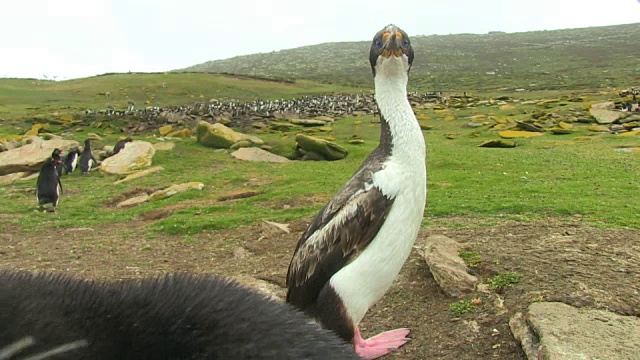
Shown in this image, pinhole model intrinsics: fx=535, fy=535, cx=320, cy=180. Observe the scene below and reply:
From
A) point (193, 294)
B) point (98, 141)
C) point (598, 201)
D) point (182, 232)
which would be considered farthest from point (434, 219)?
point (98, 141)

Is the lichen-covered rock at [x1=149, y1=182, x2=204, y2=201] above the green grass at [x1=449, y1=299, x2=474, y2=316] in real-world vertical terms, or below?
below

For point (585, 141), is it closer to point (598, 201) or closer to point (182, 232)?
point (598, 201)

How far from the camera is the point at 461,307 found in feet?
15.4

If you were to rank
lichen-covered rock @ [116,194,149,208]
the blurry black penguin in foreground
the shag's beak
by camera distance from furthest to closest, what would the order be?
lichen-covered rock @ [116,194,149,208] < the shag's beak < the blurry black penguin in foreground

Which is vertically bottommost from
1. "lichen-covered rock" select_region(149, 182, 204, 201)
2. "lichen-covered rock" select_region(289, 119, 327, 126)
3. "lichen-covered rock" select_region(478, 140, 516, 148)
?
"lichen-covered rock" select_region(478, 140, 516, 148)

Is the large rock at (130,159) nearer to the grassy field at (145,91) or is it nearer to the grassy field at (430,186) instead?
the grassy field at (430,186)

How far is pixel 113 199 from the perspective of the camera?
13.7 meters

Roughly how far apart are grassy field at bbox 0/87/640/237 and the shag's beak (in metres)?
4.03

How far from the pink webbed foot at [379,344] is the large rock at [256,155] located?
13.5 meters

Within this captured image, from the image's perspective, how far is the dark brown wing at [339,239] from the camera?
3.97m

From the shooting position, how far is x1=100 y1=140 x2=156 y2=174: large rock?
17109 millimetres

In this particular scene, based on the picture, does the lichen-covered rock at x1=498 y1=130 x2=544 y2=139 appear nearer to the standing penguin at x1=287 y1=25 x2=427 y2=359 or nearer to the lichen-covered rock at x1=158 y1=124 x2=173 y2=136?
the lichen-covered rock at x1=158 y1=124 x2=173 y2=136

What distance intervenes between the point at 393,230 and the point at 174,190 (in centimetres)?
1034

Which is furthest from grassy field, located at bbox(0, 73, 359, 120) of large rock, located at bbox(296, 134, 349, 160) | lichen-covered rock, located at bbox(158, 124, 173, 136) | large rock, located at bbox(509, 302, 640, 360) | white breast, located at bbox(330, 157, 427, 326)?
large rock, located at bbox(509, 302, 640, 360)
